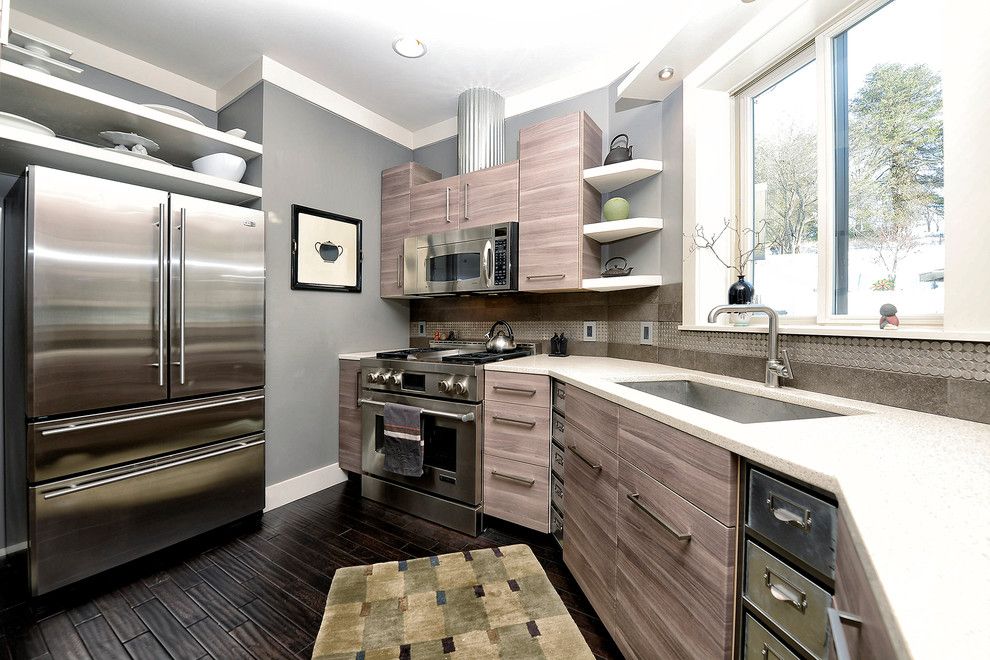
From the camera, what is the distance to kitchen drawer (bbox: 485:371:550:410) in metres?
2.05

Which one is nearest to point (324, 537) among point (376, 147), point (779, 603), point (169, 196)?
point (169, 196)

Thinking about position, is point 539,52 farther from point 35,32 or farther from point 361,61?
point 35,32

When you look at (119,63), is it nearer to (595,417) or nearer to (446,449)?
(446,449)

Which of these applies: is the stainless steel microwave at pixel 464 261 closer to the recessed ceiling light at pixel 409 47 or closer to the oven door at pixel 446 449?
the oven door at pixel 446 449

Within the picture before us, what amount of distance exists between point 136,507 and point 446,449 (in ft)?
4.78

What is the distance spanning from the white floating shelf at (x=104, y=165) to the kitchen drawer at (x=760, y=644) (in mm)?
2886

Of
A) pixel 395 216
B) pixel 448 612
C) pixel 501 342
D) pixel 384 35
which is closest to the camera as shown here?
pixel 448 612

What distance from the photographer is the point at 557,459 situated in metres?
2.00

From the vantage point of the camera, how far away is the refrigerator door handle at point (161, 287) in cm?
191

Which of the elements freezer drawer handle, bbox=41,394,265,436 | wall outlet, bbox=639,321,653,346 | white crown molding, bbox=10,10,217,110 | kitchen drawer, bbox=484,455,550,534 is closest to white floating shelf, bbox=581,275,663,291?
wall outlet, bbox=639,321,653,346

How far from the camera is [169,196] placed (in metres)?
1.94

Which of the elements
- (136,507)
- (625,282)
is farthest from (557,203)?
(136,507)

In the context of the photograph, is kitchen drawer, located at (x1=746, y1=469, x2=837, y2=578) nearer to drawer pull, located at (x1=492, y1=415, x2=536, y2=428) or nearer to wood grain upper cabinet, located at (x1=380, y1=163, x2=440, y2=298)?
drawer pull, located at (x1=492, y1=415, x2=536, y2=428)

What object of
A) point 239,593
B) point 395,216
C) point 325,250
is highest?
point 395,216
